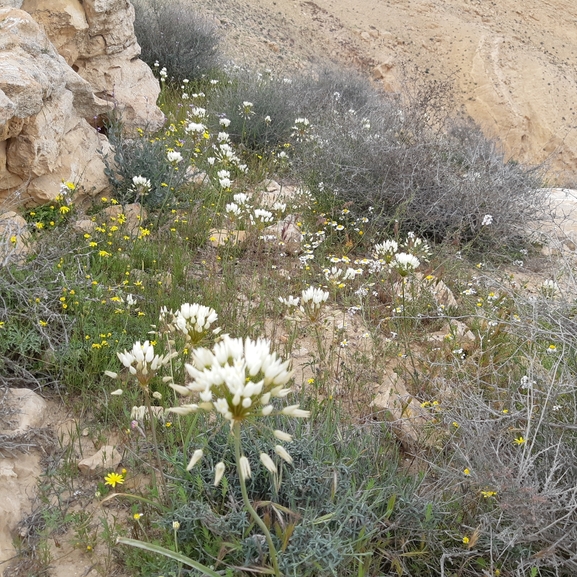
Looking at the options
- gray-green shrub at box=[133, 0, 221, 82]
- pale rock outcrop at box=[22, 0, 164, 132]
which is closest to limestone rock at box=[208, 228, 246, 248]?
pale rock outcrop at box=[22, 0, 164, 132]

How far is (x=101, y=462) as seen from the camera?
98.1 inches

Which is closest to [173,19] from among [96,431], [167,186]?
[167,186]

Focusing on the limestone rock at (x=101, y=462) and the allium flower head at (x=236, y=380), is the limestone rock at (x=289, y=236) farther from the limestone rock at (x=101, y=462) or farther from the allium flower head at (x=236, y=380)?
the allium flower head at (x=236, y=380)

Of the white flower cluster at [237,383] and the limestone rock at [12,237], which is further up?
the white flower cluster at [237,383]

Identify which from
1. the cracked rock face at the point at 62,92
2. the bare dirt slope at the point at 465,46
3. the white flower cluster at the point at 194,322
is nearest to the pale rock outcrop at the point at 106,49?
the cracked rock face at the point at 62,92

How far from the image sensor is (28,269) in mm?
3285

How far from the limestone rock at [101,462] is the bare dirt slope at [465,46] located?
13.0 metres

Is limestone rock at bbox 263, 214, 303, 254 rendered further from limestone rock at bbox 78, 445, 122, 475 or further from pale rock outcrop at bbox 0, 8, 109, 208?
limestone rock at bbox 78, 445, 122, 475

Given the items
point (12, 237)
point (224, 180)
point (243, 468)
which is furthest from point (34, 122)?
point (243, 468)

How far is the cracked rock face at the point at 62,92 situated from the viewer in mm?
3926

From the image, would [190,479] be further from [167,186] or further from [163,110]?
[163,110]

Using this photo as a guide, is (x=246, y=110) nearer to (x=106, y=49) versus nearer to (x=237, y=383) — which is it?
(x=106, y=49)

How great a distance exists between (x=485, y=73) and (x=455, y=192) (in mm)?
14362

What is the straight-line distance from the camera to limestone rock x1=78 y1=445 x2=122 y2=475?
2455mm
